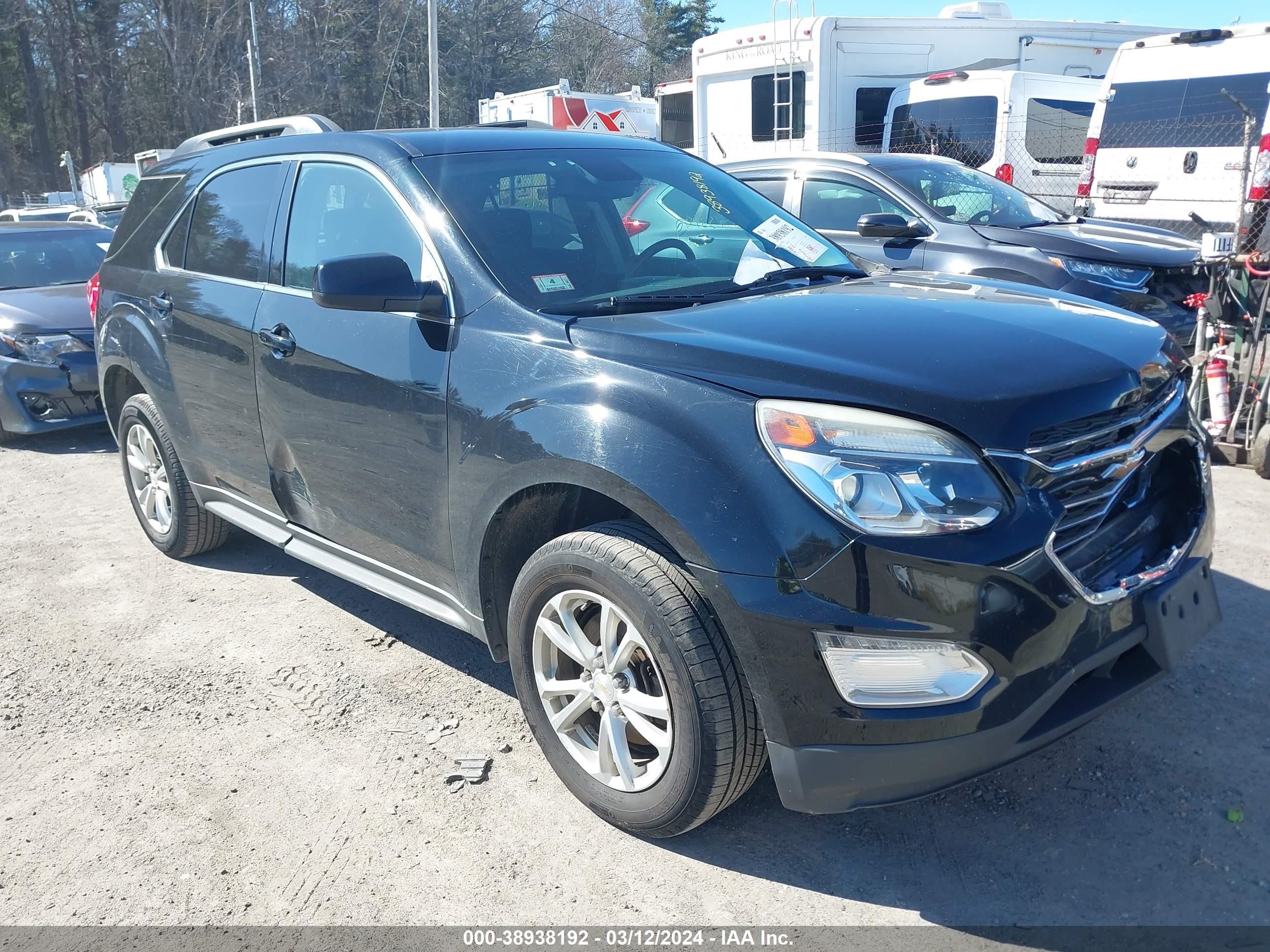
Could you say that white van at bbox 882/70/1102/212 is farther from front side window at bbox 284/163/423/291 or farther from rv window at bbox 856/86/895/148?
front side window at bbox 284/163/423/291

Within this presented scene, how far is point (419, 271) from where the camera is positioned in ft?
10.8

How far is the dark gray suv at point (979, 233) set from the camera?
6.98 meters

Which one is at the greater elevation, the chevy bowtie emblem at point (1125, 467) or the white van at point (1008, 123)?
the white van at point (1008, 123)

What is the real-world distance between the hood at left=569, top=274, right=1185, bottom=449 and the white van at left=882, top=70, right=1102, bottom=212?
390 inches

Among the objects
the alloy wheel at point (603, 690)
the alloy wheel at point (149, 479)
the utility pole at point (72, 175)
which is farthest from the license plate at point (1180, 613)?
the utility pole at point (72, 175)

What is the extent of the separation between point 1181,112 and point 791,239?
8.47 m

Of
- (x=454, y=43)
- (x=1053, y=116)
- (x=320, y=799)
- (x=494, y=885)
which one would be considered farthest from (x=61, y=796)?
(x=454, y=43)

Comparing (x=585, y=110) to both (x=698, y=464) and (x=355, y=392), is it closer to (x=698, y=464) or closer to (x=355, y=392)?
(x=355, y=392)

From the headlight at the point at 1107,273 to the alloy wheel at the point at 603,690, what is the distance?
213 inches

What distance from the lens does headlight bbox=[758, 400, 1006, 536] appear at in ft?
7.50

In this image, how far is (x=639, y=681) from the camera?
2.78 meters

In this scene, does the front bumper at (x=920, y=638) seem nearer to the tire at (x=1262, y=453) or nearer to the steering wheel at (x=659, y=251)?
the steering wheel at (x=659, y=251)

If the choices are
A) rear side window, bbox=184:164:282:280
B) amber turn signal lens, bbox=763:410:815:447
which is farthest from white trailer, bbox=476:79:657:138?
amber turn signal lens, bbox=763:410:815:447

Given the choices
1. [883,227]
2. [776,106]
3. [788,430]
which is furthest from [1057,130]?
[788,430]
